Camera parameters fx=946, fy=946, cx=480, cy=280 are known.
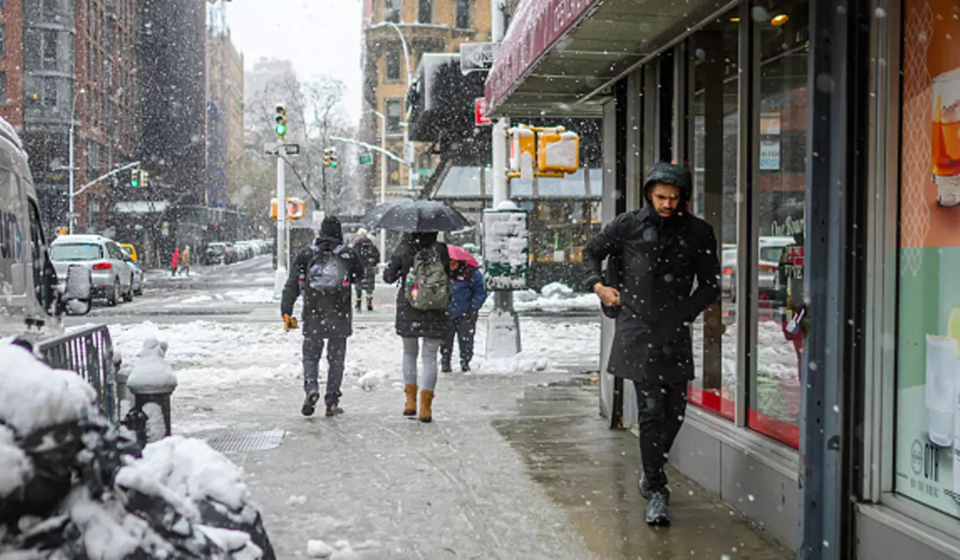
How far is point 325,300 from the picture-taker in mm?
8547

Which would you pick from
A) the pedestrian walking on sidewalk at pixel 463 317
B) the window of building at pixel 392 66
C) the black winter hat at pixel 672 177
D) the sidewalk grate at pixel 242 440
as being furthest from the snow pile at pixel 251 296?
the window of building at pixel 392 66

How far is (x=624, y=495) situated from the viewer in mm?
5922

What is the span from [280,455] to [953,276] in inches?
193

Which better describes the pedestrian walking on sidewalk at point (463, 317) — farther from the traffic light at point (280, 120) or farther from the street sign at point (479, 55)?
the traffic light at point (280, 120)

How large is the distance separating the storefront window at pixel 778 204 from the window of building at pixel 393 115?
57547mm

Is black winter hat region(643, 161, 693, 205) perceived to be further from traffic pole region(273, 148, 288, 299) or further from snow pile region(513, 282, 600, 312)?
traffic pole region(273, 148, 288, 299)

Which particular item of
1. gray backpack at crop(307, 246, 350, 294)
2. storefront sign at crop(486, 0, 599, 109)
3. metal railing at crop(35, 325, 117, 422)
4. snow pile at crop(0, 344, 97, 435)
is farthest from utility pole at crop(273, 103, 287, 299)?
snow pile at crop(0, 344, 97, 435)

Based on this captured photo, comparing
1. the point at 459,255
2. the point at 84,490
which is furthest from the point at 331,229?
the point at 84,490

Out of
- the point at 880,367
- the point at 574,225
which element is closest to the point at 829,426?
the point at 880,367

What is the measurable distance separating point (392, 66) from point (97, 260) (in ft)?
132

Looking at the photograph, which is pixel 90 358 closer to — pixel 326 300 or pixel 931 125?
pixel 326 300

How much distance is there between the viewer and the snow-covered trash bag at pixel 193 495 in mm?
2459

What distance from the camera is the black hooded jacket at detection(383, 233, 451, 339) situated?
324 inches

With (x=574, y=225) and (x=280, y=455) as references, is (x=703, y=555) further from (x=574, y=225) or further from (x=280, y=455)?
(x=574, y=225)
